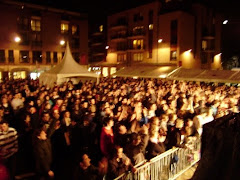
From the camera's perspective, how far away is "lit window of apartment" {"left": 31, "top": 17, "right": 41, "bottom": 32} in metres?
38.1

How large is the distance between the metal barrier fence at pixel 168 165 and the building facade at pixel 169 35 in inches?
1029

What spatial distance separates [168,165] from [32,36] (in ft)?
124

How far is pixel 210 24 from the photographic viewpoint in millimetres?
36344

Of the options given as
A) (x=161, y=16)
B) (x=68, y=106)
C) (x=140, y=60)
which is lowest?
(x=68, y=106)

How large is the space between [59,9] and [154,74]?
26.8m

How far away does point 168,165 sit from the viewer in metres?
5.32

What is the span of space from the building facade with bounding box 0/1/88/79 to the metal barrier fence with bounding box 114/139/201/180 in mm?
30253

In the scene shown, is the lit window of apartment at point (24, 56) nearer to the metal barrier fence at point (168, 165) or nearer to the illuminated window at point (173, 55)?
the illuminated window at point (173, 55)

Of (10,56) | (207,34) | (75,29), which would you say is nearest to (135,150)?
(207,34)

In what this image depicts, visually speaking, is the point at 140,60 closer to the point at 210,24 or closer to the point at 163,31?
the point at 163,31

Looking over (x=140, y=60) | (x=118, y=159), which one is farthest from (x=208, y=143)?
(x=140, y=60)

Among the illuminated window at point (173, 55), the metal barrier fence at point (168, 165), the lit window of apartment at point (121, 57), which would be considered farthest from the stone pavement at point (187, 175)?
the lit window of apartment at point (121, 57)

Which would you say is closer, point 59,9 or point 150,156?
point 150,156

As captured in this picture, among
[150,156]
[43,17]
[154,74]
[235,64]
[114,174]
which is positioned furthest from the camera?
[235,64]
